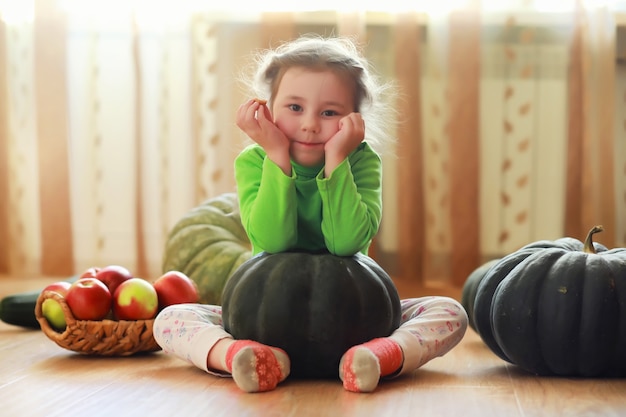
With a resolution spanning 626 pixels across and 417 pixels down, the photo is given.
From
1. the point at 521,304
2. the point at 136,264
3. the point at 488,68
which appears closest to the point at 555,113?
the point at 488,68

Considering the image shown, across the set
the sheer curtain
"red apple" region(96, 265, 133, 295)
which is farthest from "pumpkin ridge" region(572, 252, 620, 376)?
the sheer curtain

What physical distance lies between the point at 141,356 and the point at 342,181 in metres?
0.63

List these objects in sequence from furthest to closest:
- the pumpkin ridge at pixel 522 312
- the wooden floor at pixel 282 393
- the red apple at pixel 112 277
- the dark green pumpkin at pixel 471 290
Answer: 1. the dark green pumpkin at pixel 471 290
2. the red apple at pixel 112 277
3. the pumpkin ridge at pixel 522 312
4. the wooden floor at pixel 282 393

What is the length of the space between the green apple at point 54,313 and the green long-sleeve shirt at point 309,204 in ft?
1.58

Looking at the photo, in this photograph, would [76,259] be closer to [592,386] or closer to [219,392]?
[219,392]

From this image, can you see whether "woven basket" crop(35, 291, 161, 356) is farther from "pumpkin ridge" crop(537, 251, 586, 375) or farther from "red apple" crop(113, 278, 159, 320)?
"pumpkin ridge" crop(537, 251, 586, 375)

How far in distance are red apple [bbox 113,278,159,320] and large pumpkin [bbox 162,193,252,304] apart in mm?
563

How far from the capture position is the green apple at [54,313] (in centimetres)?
183

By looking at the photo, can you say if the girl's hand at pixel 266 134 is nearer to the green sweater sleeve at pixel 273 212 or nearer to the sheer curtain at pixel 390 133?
the green sweater sleeve at pixel 273 212

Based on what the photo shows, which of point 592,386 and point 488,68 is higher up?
point 488,68

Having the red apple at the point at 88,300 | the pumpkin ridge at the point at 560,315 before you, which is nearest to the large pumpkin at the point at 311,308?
the pumpkin ridge at the point at 560,315

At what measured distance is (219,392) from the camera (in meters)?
1.42

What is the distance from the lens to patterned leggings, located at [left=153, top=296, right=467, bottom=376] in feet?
5.09

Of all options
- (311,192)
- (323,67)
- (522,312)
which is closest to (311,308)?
(311,192)
